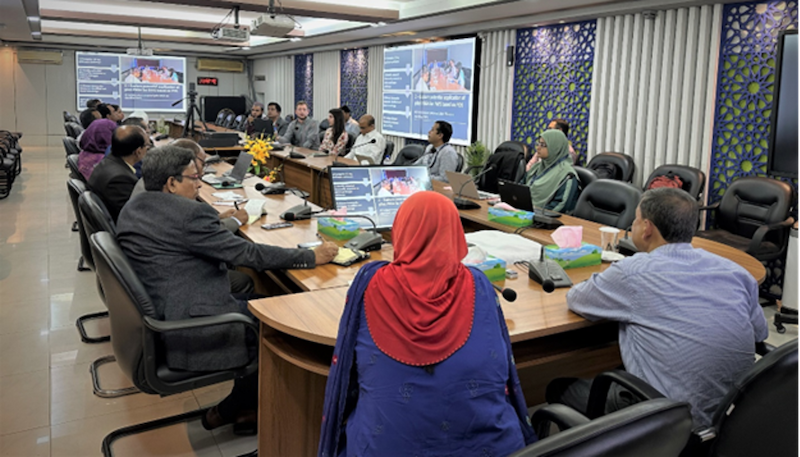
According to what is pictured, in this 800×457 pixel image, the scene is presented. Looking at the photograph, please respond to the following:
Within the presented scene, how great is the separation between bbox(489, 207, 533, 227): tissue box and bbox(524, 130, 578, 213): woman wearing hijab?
0.87 metres

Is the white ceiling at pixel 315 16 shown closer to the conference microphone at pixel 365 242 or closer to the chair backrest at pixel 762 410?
the conference microphone at pixel 365 242

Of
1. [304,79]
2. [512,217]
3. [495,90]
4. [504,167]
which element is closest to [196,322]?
[512,217]

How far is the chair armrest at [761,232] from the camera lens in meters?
4.64

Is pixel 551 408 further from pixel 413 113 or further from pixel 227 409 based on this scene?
pixel 413 113

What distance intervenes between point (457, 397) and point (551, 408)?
1.31 ft

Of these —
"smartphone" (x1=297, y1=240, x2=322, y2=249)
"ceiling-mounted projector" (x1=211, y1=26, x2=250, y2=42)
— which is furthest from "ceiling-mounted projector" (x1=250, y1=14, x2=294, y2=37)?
"smartphone" (x1=297, y1=240, x2=322, y2=249)

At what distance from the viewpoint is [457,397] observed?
1.65 metres

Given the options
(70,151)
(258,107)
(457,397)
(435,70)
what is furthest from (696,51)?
(258,107)

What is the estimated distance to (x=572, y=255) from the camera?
2.97m

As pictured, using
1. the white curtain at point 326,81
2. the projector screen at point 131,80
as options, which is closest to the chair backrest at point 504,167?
the white curtain at point 326,81

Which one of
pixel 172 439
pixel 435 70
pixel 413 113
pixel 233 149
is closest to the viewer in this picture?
pixel 172 439

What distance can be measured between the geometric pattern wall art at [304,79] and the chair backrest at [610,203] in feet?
35.7

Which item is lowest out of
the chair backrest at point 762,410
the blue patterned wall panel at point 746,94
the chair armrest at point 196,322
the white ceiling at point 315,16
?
the chair armrest at point 196,322

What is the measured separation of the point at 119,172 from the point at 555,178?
10.2 feet
